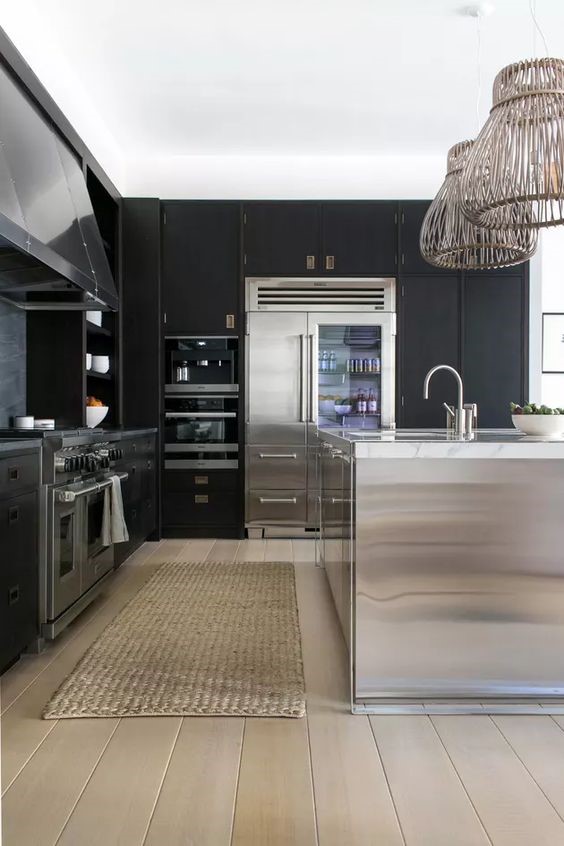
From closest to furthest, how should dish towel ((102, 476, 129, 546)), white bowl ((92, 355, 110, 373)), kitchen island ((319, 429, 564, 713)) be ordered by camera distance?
kitchen island ((319, 429, 564, 713))
dish towel ((102, 476, 129, 546))
white bowl ((92, 355, 110, 373))

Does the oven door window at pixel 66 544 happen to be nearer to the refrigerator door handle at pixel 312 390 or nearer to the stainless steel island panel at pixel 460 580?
the stainless steel island panel at pixel 460 580

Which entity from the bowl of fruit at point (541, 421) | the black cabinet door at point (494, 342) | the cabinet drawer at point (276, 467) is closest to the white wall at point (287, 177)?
the black cabinet door at point (494, 342)

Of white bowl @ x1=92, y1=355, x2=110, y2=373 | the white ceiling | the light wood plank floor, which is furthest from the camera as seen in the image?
white bowl @ x1=92, y1=355, x2=110, y2=373

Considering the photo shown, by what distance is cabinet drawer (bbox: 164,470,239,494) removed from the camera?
5.53 m

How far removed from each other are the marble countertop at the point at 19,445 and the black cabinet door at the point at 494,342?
→ 3.64 m

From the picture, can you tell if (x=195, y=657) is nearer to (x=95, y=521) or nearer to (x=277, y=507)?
(x=95, y=521)

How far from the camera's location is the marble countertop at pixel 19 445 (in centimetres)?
247

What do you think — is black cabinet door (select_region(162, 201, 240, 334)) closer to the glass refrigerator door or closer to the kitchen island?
the glass refrigerator door

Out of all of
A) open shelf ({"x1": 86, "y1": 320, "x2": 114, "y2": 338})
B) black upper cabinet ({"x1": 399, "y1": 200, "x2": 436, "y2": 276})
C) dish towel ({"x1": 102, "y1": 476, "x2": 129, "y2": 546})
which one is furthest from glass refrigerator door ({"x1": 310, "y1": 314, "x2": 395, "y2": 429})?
dish towel ({"x1": 102, "y1": 476, "x2": 129, "y2": 546})

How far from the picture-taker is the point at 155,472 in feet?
17.7

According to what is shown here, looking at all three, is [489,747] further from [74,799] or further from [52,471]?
[52,471]

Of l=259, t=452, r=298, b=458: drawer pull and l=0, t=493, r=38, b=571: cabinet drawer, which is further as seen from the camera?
l=259, t=452, r=298, b=458: drawer pull

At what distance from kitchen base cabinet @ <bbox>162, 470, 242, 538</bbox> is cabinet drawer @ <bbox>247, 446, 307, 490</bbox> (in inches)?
6.2

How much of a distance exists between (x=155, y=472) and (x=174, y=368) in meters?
0.84
